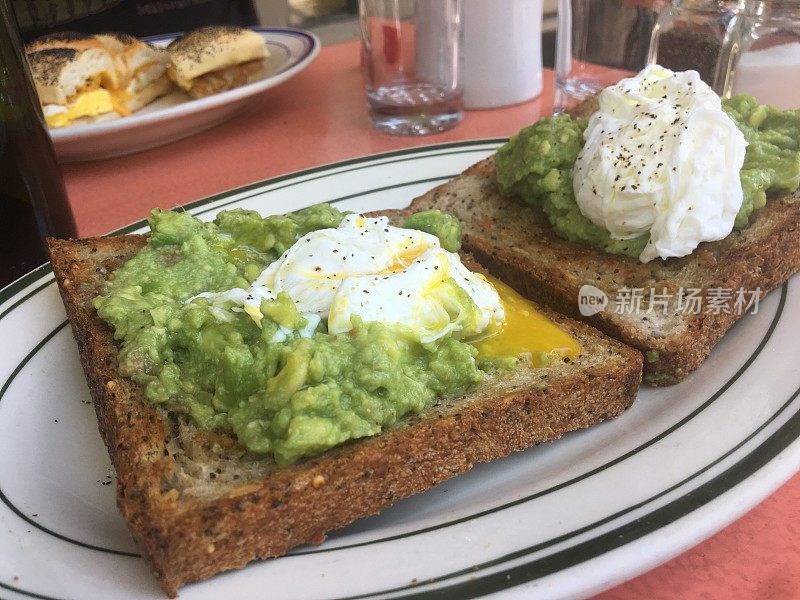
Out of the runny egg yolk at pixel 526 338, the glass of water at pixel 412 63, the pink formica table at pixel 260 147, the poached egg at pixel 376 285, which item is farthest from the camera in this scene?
the glass of water at pixel 412 63

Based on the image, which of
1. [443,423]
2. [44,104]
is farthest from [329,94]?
[443,423]

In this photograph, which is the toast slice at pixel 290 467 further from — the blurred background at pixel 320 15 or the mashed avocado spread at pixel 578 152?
the blurred background at pixel 320 15

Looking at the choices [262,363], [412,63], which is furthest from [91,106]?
[262,363]

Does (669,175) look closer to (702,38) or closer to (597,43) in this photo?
(702,38)

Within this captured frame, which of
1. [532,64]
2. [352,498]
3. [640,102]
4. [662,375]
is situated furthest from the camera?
[532,64]

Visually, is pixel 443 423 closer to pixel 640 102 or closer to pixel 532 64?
pixel 640 102

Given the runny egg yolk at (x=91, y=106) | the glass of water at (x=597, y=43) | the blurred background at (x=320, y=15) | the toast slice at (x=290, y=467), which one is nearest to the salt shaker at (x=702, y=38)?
the glass of water at (x=597, y=43)

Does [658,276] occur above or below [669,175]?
below
